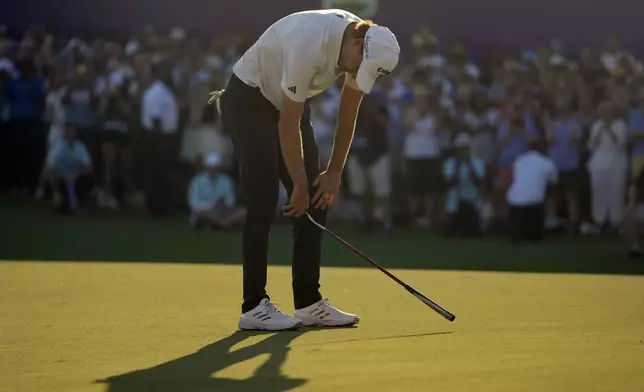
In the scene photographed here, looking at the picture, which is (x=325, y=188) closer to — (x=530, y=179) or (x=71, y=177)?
(x=530, y=179)

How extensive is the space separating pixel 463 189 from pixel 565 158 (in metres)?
1.23

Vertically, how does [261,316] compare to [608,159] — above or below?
below

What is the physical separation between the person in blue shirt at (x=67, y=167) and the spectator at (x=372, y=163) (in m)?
3.44

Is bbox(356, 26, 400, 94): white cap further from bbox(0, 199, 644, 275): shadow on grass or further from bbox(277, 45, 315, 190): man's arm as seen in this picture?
bbox(0, 199, 644, 275): shadow on grass

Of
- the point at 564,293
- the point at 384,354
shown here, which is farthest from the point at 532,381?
the point at 564,293

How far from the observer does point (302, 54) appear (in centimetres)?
641

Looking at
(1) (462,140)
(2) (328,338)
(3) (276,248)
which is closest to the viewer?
(2) (328,338)

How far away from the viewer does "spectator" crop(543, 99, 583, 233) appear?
14914 millimetres

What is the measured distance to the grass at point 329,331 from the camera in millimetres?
5566

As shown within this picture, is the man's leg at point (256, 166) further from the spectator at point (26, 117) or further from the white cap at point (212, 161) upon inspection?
the spectator at point (26, 117)

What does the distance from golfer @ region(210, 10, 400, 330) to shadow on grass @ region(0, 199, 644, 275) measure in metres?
3.93

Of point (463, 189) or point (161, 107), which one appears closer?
point (463, 189)

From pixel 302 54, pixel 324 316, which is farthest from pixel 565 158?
pixel 302 54

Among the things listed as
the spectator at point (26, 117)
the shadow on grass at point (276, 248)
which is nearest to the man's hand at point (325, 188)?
the shadow on grass at point (276, 248)
